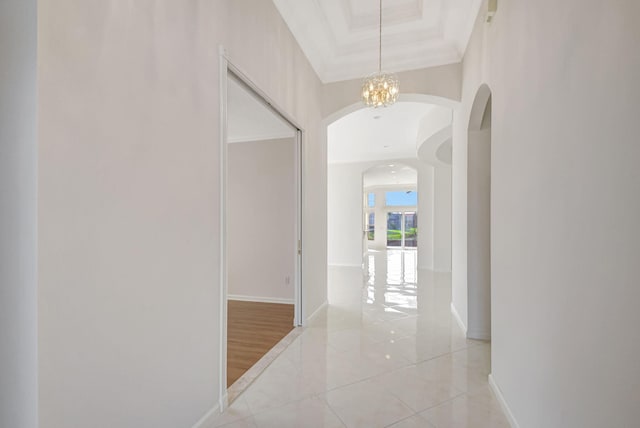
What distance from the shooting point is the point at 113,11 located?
4.16 feet

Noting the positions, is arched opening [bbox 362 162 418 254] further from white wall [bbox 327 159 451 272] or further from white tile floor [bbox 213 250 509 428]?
white tile floor [bbox 213 250 509 428]

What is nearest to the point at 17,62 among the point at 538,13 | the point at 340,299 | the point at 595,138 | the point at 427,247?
the point at 595,138

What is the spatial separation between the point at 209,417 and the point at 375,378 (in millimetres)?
1314

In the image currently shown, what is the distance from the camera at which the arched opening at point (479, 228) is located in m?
3.31

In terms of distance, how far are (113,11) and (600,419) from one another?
8.25 feet

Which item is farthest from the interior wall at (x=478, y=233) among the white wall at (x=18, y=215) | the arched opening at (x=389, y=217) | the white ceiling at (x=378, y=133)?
the arched opening at (x=389, y=217)

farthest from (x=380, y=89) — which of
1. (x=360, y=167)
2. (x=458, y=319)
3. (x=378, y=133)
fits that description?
(x=360, y=167)

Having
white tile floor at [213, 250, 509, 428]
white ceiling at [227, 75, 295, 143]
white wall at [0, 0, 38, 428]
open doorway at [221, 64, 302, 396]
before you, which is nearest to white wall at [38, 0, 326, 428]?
white wall at [0, 0, 38, 428]

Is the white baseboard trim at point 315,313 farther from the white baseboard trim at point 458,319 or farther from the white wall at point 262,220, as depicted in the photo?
the white baseboard trim at point 458,319

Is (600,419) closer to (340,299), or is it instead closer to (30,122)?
(30,122)

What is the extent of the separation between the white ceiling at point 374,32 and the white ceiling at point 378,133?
4.34 ft

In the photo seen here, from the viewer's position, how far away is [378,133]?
262 inches

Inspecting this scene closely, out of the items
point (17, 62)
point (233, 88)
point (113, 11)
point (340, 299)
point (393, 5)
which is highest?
point (393, 5)

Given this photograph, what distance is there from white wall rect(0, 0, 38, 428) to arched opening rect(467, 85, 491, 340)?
3555 mm
